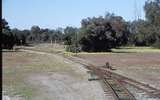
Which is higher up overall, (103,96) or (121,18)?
(121,18)

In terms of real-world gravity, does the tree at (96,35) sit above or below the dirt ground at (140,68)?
above

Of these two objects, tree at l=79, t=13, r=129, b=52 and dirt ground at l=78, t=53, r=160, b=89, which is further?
tree at l=79, t=13, r=129, b=52

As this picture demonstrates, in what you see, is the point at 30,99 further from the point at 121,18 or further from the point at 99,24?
the point at 121,18

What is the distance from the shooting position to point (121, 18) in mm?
141625

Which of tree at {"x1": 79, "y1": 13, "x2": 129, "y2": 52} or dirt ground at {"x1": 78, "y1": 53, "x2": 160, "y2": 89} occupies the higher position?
tree at {"x1": 79, "y1": 13, "x2": 129, "y2": 52}

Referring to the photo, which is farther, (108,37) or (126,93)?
(108,37)

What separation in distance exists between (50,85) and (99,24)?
66.8 metres

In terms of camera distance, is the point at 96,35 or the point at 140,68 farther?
the point at 96,35

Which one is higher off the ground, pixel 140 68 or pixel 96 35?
pixel 96 35

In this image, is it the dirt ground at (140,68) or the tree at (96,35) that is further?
the tree at (96,35)

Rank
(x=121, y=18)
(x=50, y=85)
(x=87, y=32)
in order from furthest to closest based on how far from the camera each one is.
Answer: (x=121, y=18)
(x=87, y=32)
(x=50, y=85)

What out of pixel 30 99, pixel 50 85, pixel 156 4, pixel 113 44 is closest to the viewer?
pixel 30 99

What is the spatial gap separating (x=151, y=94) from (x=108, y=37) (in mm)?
71081

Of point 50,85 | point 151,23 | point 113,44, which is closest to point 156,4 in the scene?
point 151,23
